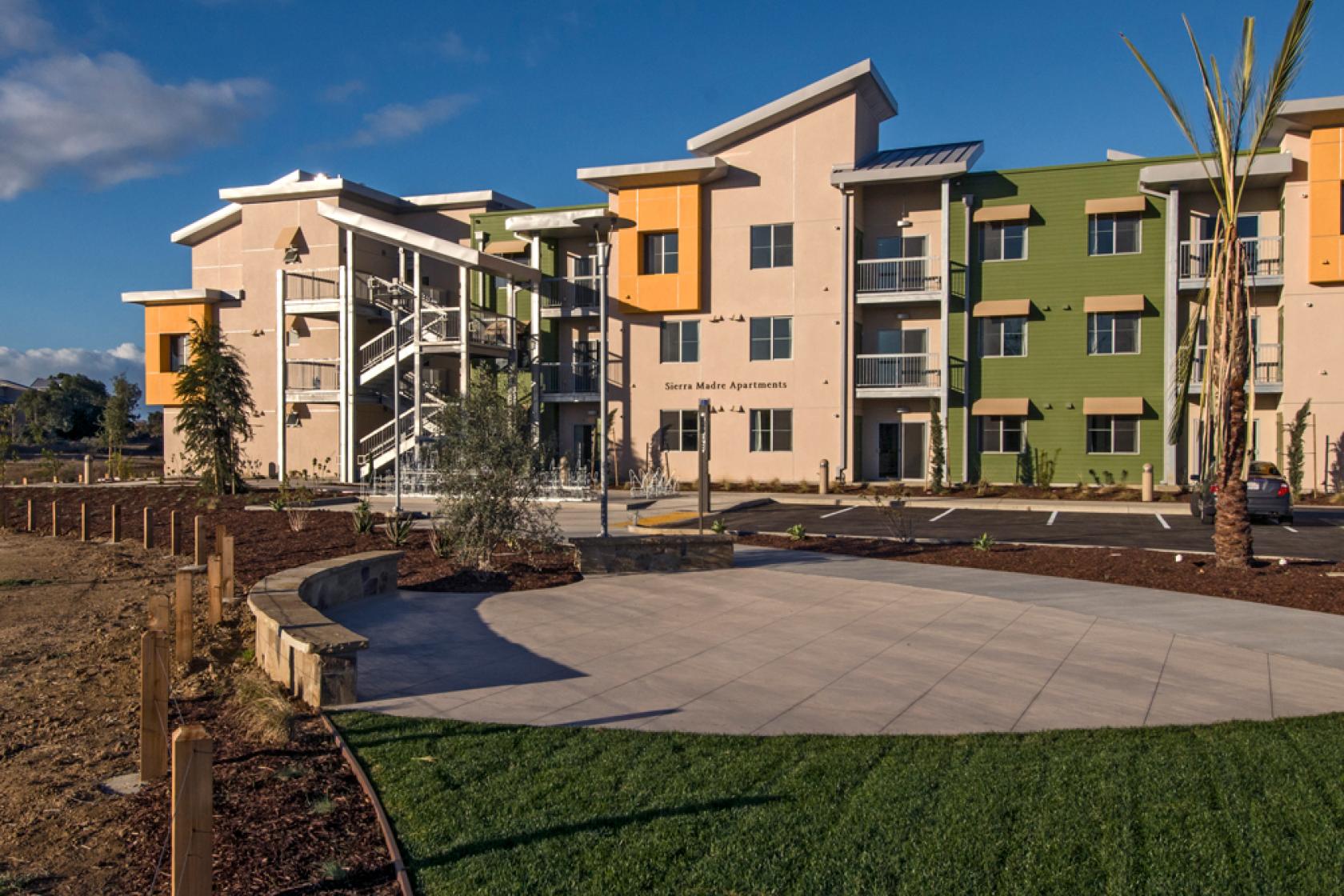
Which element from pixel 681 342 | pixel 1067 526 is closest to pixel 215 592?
pixel 1067 526

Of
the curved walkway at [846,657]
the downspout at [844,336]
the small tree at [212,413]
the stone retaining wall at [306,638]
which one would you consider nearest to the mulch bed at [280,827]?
the stone retaining wall at [306,638]

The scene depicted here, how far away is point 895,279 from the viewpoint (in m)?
34.8

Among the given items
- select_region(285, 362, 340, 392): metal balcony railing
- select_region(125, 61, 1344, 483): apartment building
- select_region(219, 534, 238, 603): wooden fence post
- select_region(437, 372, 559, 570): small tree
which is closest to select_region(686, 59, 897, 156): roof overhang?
select_region(125, 61, 1344, 483): apartment building

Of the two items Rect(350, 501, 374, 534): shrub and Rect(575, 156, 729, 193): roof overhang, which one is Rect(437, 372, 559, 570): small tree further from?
Rect(575, 156, 729, 193): roof overhang

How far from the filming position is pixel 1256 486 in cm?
2294

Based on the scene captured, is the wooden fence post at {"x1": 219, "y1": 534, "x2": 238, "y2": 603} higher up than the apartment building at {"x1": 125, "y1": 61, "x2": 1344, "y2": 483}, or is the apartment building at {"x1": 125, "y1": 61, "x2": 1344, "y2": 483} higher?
the apartment building at {"x1": 125, "y1": 61, "x2": 1344, "y2": 483}

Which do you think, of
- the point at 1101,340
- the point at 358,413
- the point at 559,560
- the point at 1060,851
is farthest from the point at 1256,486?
the point at 358,413

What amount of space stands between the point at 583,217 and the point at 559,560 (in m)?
23.9

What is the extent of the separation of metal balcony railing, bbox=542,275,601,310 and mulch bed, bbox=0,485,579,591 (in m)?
14.2

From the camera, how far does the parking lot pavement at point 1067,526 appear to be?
19.1 metres

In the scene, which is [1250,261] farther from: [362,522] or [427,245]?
[362,522]

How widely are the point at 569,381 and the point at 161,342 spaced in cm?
1879

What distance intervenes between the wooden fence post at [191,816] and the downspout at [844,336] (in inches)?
1218

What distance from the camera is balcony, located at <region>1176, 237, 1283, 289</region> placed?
30.4 metres
